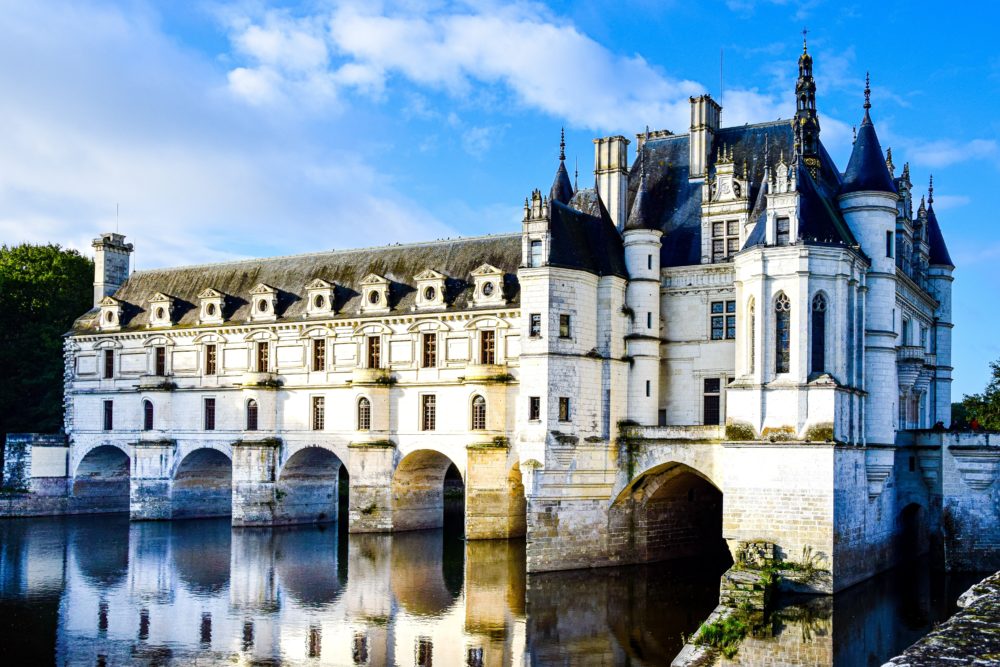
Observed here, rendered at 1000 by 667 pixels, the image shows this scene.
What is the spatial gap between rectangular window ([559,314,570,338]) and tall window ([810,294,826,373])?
7311 millimetres

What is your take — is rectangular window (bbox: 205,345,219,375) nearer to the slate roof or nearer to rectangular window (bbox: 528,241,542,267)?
the slate roof

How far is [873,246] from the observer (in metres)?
29.8

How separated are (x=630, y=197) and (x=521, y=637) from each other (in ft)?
58.8

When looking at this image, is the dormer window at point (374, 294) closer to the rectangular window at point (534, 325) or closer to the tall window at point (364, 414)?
the tall window at point (364, 414)

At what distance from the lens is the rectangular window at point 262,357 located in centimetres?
4350

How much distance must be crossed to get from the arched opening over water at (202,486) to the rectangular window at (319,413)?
22.2 ft

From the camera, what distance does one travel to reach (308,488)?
43781 millimetres

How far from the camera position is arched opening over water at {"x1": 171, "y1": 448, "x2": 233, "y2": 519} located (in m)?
45.2

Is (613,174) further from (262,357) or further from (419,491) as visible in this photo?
(262,357)

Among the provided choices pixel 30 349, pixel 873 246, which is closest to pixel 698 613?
pixel 873 246

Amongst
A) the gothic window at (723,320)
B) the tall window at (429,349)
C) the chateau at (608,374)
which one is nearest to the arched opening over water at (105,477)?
the chateau at (608,374)

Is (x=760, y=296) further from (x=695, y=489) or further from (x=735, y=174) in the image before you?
(x=695, y=489)

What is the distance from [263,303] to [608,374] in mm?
18567

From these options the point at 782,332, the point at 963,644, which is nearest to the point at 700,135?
the point at 782,332
